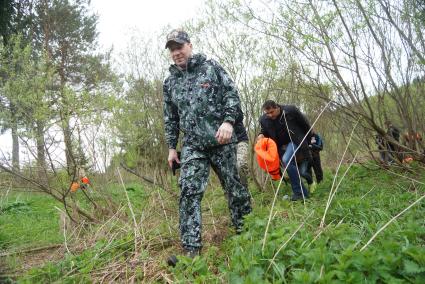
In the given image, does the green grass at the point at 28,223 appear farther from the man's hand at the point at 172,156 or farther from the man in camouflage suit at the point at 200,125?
the man in camouflage suit at the point at 200,125

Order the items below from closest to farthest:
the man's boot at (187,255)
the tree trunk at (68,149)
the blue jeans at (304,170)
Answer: the man's boot at (187,255) < the tree trunk at (68,149) < the blue jeans at (304,170)

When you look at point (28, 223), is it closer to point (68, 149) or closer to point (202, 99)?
point (68, 149)

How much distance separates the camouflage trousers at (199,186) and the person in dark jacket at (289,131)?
178 cm

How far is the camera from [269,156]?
481 centimetres

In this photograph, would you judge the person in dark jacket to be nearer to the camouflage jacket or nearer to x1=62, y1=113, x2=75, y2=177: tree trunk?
the camouflage jacket

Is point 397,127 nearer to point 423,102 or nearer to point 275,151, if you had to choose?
point 423,102

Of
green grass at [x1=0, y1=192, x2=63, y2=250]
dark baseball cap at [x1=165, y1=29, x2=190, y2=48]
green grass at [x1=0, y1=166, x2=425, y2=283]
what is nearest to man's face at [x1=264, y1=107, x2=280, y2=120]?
green grass at [x1=0, y1=166, x2=425, y2=283]

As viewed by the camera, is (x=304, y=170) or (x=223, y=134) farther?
(x=304, y=170)

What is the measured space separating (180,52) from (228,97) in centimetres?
55

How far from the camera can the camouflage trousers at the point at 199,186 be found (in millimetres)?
2967

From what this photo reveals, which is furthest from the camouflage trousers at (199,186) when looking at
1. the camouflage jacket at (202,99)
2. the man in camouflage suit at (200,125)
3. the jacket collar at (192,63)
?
the jacket collar at (192,63)

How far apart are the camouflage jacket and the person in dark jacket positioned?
1.72 metres

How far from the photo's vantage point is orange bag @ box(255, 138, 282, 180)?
478 cm

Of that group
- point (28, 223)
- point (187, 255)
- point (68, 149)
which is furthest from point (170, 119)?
point (28, 223)
